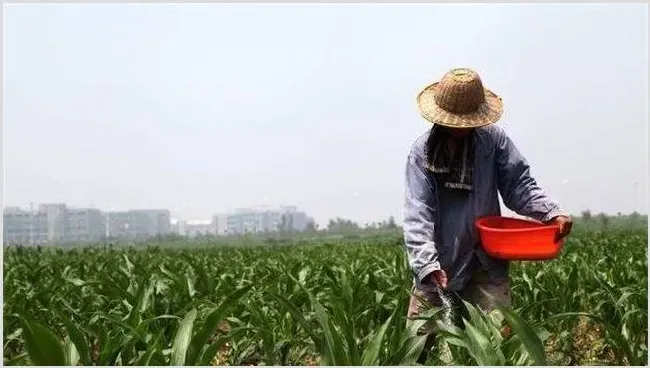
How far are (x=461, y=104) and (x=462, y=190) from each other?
1.42 ft

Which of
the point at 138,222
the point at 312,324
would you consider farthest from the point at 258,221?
the point at 312,324

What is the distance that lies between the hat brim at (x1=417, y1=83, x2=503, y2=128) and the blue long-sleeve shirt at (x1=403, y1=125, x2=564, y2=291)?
148 millimetres

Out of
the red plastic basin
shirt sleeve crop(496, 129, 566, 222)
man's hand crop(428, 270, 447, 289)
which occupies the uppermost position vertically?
shirt sleeve crop(496, 129, 566, 222)

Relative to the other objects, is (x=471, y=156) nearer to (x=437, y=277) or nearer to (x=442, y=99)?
(x=442, y=99)

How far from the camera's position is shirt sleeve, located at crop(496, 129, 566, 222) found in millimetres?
3164

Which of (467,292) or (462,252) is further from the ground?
(462,252)

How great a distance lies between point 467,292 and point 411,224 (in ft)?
1.85

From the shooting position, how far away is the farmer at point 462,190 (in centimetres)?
296

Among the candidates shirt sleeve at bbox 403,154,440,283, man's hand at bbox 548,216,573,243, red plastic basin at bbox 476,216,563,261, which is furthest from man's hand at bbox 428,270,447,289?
man's hand at bbox 548,216,573,243

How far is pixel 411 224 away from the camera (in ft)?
9.81

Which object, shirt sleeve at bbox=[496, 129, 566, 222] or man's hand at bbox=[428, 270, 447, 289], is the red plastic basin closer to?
shirt sleeve at bbox=[496, 129, 566, 222]

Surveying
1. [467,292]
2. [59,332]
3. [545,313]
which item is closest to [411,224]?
[467,292]

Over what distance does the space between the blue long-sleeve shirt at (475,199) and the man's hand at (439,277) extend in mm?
210

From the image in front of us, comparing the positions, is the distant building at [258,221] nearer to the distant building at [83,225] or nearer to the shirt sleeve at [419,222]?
the distant building at [83,225]
